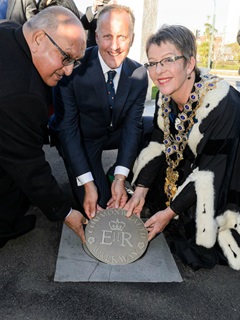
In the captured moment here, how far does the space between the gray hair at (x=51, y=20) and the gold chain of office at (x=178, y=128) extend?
0.85 metres

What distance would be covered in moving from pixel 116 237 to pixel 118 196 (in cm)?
34

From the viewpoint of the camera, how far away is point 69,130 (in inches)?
96.3

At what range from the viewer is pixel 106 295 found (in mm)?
1838

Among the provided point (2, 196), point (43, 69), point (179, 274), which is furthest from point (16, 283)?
point (43, 69)

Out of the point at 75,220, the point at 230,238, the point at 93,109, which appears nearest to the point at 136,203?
the point at 75,220

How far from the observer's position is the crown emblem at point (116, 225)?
2.20m

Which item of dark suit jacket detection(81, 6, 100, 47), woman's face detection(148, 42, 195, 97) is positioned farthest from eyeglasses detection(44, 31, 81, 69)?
dark suit jacket detection(81, 6, 100, 47)

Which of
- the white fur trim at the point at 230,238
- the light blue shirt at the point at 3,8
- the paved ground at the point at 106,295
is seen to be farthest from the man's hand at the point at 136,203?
the light blue shirt at the point at 3,8

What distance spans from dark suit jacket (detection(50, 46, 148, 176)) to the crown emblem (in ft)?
1.42

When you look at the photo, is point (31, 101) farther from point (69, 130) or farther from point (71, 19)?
point (69, 130)

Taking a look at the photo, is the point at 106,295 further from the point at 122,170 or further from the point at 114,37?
the point at 114,37

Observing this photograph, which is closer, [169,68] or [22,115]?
[22,115]

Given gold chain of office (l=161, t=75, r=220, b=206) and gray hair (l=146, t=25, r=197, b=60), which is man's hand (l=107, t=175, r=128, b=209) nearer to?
gold chain of office (l=161, t=75, r=220, b=206)

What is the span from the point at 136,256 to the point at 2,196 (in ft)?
3.03
